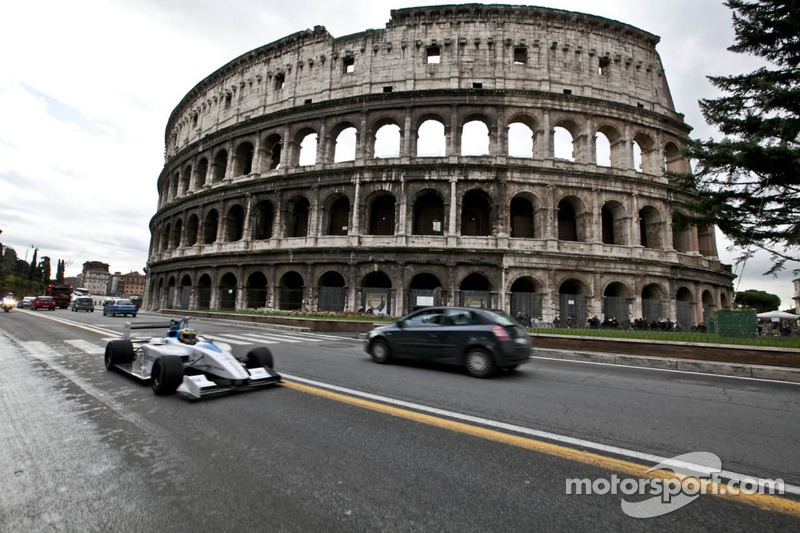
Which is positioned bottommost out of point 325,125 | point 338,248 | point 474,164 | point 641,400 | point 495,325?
point 641,400

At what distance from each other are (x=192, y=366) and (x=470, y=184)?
19.6 meters

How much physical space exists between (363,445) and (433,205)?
21.5m

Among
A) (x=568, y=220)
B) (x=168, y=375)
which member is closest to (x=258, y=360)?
(x=168, y=375)

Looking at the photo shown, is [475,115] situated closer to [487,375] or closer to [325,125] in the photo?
[325,125]

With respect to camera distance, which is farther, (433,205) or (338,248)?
(433,205)

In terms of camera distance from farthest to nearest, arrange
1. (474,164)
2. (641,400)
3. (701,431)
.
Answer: (474,164), (641,400), (701,431)

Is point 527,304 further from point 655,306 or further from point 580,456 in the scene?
point 580,456

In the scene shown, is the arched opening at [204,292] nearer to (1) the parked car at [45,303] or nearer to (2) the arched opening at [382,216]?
(2) the arched opening at [382,216]

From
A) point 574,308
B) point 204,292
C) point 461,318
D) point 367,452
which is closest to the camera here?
point 367,452

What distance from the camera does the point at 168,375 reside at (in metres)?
4.43

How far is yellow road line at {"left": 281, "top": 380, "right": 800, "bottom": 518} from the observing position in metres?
2.26

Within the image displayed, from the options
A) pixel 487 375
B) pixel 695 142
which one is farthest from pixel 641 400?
pixel 695 142

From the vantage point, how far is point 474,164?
21.4m

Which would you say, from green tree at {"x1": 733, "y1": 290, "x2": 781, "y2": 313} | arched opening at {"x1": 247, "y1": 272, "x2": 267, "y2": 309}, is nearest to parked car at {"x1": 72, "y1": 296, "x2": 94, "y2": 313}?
arched opening at {"x1": 247, "y1": 272, "x2": 267, "y2": 309}
